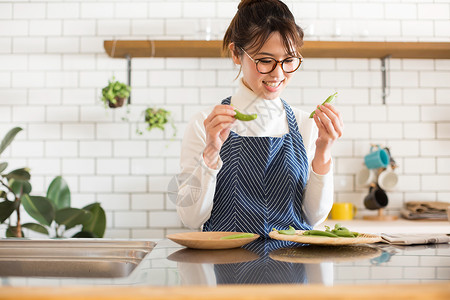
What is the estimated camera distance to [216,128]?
152 centimetres

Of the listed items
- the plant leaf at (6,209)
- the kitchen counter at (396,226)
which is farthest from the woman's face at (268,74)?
the plant leaf at (6,209)

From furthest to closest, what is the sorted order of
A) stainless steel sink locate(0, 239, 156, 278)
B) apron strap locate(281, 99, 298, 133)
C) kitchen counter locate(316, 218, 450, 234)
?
kitchen counter locate(316, 218, 450, 234) → apron strap locate(281, 99, 298, 133) → stainless steel sink locate(0, 239, 156, 278)

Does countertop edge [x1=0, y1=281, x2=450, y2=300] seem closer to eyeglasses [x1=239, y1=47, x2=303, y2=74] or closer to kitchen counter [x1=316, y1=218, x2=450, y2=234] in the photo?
eyeglasses [x1=239, y1=47, x2=303, y2=74]

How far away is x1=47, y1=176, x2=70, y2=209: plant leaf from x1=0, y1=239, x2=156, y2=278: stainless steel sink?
171 cm

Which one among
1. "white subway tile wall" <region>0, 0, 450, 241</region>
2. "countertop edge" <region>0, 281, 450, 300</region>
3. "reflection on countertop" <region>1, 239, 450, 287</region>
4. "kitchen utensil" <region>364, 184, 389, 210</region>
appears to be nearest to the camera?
"countertop edge" <region>0, 281, 450, 300</region>

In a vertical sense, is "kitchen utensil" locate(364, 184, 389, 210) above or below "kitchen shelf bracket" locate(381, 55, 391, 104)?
below

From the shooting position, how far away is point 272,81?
68.2 inches

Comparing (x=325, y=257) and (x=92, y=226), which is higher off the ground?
(x=325, y=257)

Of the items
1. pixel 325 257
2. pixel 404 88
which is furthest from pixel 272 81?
pixel 404 88

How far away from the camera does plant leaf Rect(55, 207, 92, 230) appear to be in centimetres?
298

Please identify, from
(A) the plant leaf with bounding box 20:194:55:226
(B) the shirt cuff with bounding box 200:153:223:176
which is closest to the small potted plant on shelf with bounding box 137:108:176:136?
(A) the plant leaf with bounding box 20:194:55:226

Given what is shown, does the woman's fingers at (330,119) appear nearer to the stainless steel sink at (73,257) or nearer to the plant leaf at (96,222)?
the stainless steel sink at (73,257)

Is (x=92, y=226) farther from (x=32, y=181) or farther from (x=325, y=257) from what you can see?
(x=325, y=257)

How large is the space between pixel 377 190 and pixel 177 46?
176 cm
